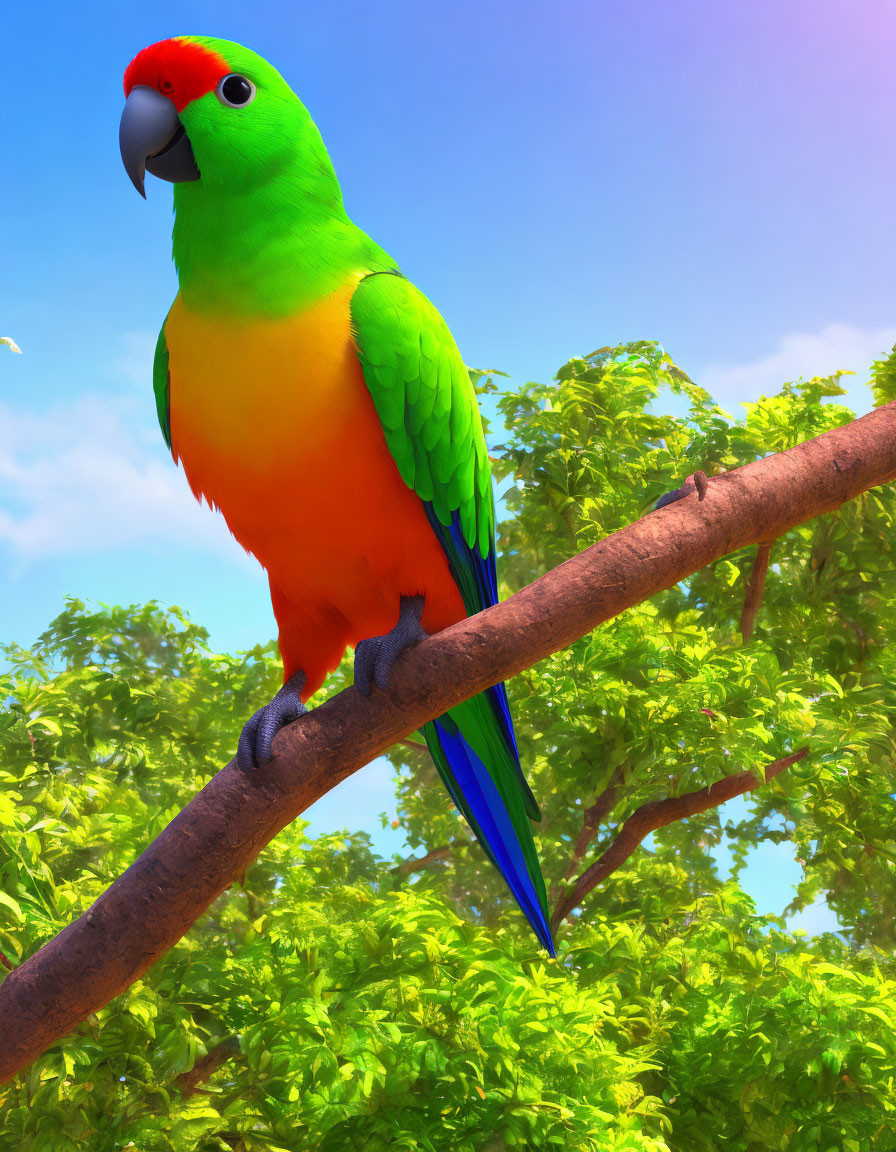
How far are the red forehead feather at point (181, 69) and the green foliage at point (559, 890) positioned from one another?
91.5 inches

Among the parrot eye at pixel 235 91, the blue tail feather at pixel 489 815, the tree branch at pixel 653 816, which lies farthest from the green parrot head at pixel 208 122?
the tree branch at pixel 653 816

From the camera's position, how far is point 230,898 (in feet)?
15.9

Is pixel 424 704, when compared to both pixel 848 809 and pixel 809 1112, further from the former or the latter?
pixel 848 809

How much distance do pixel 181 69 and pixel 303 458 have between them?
907 millimetres

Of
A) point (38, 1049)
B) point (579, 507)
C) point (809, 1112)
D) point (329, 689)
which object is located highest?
point (579, 507)

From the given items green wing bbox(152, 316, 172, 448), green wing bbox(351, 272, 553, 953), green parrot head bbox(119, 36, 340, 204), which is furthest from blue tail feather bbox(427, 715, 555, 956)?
green parrot head bbox(119, 36, 340, 204)

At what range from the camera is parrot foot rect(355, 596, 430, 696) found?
1955 millimetres

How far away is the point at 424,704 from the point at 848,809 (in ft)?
14.6

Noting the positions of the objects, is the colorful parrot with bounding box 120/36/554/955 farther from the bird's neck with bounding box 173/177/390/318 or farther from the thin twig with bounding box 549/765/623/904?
the thin twig with bounding box 549/765/623/904

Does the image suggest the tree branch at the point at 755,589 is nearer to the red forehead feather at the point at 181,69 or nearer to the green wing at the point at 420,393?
the green wing at the point at 420,393

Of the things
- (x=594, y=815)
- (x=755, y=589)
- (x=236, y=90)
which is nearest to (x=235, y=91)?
(x=236, y=90)

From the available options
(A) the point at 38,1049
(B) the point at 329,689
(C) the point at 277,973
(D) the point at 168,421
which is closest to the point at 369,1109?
(C) the point at 277,973

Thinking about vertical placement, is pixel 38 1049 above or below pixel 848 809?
below

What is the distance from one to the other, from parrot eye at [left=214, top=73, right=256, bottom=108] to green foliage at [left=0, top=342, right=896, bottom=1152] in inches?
92.8
